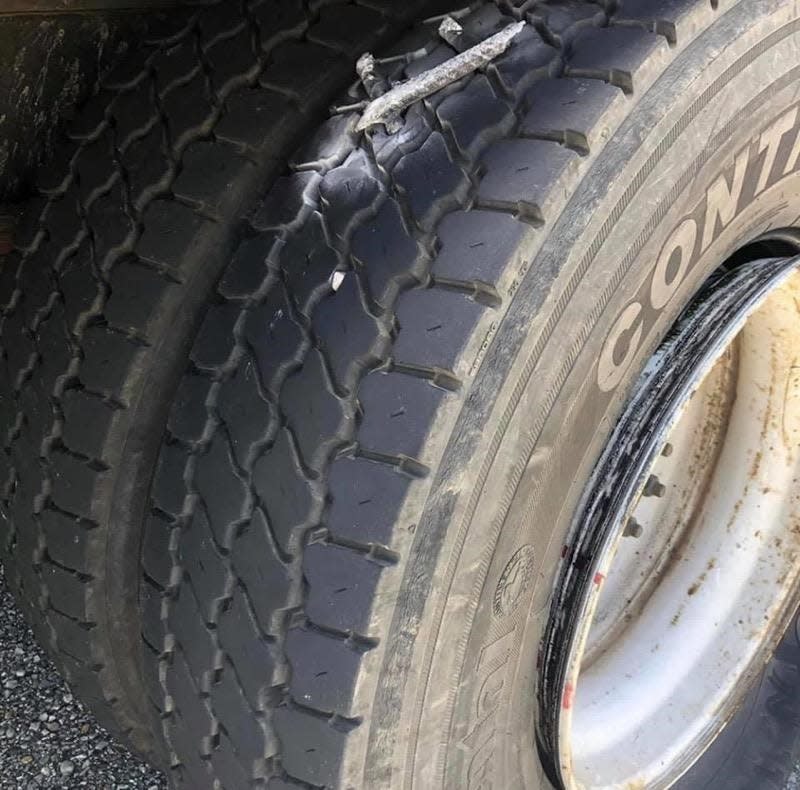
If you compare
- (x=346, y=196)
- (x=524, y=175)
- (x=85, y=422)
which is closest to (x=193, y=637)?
(x=85, y=422)

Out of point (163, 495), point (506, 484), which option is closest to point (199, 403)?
point (163, 495)

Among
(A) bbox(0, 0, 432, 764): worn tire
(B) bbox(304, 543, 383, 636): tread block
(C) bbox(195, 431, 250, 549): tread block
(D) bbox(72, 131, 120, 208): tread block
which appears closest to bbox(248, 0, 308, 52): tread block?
(A) bbox(0, 0, 432, 764): worn tire

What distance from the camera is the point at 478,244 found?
890 mm

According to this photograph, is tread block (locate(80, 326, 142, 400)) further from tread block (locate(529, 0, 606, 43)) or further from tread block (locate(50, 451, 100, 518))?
tread block (locate(529, 0, 606, 43))

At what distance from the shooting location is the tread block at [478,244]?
875 millimetres

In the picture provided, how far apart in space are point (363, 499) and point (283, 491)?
10 cm

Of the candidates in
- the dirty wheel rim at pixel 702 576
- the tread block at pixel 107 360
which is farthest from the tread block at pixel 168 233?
the dirty wheel rim at pixel 702 576

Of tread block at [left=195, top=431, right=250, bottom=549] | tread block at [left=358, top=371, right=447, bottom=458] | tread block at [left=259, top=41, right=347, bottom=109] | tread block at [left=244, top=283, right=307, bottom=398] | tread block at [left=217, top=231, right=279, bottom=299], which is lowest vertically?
tread block at [left=195, top=431, right=250, bottom=549]

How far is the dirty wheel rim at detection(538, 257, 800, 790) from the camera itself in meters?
1.49

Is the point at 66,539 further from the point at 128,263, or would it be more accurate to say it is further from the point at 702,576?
the point at 702,576

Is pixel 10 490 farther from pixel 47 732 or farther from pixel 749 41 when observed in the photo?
pixel 749 41

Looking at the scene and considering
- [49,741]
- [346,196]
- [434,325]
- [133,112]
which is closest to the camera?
[434,325]

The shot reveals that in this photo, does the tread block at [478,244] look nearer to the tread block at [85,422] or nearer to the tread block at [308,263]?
the tread block at [308,263]

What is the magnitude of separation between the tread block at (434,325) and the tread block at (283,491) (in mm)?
155
